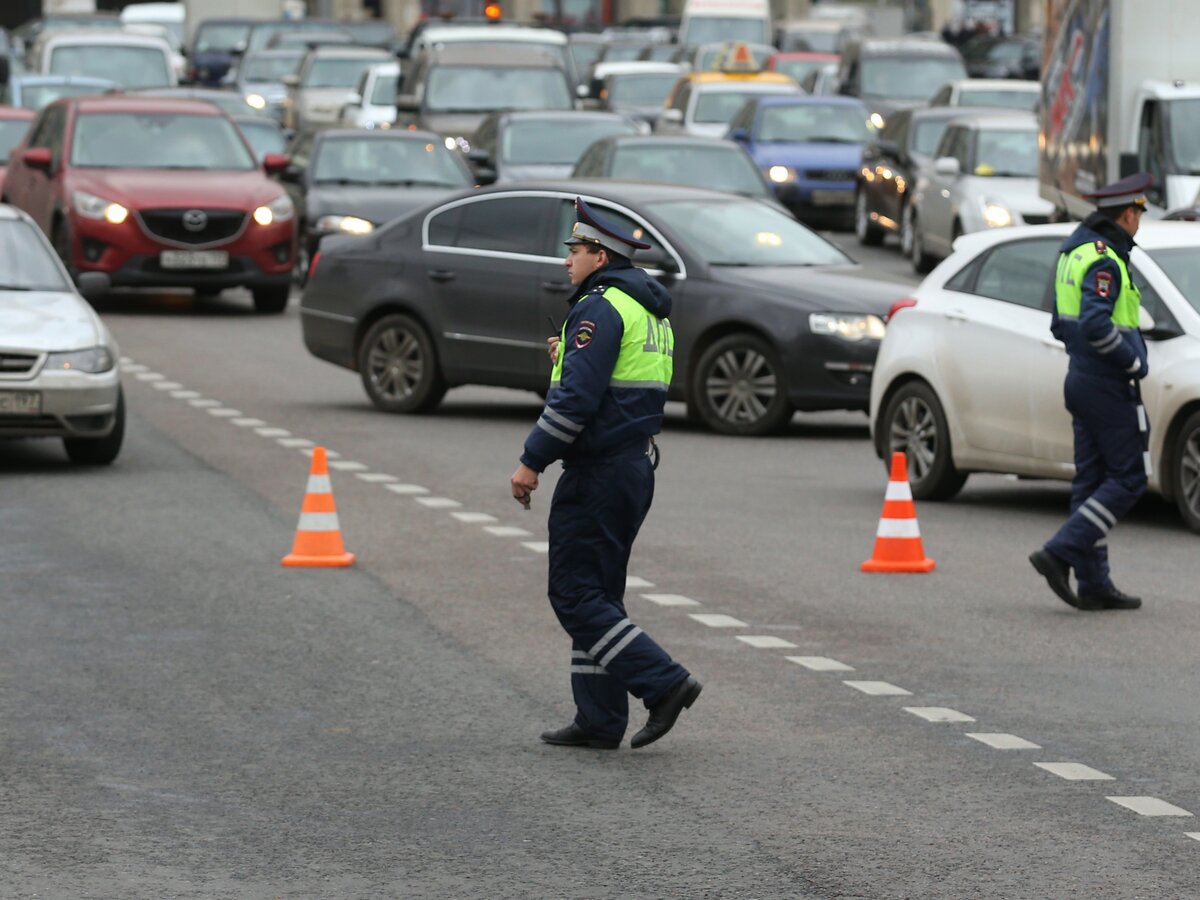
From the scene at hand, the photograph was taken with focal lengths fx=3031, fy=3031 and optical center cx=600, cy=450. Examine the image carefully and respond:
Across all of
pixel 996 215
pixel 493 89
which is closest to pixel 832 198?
pixel 493 89

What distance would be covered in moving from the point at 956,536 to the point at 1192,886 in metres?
7.05

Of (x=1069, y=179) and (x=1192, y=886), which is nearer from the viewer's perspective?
(x=1192, y=886)

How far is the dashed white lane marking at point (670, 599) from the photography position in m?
11.7

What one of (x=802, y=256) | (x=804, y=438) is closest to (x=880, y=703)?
(x=804, y=438)

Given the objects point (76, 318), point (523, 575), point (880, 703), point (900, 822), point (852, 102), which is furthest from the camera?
point (852, 102)

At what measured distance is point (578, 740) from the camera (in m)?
8.77

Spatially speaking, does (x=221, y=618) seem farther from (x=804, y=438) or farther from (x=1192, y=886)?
(x=804, y=438)

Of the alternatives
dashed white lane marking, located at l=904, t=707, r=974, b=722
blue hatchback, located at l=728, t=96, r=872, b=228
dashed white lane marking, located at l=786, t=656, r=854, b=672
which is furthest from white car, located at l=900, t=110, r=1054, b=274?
dashed white lane marking, located at l=904, t=707, r=974, b=722

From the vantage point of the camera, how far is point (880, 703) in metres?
9.52

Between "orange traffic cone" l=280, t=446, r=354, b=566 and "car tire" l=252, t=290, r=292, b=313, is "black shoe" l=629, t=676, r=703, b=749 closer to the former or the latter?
"orange traffic cone" l=280, t=446, r=354, b=566

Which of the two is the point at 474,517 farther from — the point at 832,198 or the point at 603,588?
the point at 832,198

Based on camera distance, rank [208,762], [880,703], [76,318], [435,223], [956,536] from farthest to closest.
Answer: [435,223]
[76,318]
[956,536]
[880,703]
[208,762]

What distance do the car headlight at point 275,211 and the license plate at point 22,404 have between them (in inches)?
433

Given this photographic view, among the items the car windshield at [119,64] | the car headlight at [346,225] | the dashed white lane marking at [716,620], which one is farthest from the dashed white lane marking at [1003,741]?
the car windshield at [119,64]
